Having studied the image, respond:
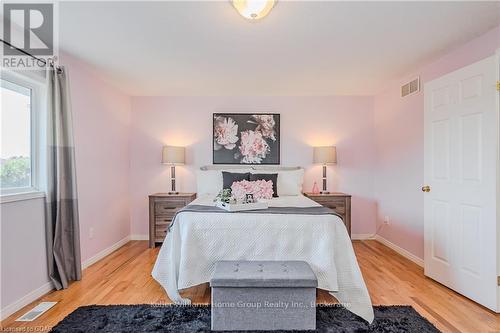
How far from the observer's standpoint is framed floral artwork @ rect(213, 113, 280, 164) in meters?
4.37

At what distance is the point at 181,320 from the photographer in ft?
6.89

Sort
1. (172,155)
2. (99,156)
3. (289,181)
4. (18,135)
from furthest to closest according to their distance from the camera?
(172,155)
(289,181)
(99,156)
(18,135)

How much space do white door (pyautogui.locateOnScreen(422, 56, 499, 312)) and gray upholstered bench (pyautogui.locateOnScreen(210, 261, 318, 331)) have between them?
5.09ft

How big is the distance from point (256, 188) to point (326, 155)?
4.52 ft

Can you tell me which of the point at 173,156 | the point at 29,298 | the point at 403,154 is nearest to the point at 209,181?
the point at 173,156

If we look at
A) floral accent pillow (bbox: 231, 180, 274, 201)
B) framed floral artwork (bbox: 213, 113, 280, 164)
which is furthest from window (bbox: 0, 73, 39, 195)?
framed floral artwork (bbox: 213, 113, 280, 164)

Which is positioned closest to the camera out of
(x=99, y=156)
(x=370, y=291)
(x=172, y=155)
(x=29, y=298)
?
(x=29, y=298)

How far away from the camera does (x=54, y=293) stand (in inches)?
100

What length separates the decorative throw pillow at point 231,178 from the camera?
3.76 meters

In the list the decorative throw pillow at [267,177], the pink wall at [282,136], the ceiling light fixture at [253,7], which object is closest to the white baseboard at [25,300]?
the pink wall at [282,136]

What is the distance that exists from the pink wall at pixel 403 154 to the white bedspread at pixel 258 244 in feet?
5.39

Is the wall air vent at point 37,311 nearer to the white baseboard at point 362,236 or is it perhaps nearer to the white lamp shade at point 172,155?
the white lamp shade at point 172,155

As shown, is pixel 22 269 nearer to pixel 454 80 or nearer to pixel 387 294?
pixel 387 294

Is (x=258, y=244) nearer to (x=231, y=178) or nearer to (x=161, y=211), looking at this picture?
(x=231, y=178)
